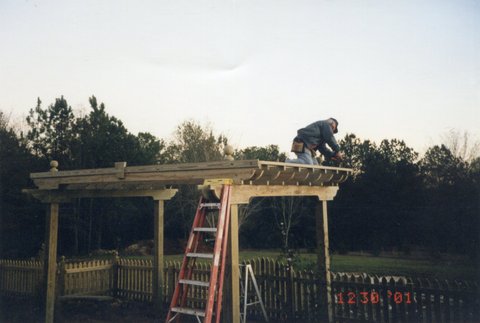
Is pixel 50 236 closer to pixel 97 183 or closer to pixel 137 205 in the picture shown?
pixel 97 183

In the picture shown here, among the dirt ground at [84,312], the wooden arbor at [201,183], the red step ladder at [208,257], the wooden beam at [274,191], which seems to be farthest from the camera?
the dirt ground at [84,312]

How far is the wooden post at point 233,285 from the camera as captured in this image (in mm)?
5898

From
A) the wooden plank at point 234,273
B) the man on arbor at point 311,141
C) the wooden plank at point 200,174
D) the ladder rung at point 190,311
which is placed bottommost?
the ladder rung at point 190,311

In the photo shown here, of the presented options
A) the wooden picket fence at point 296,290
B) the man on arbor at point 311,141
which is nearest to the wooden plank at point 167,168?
the man on arbor at point 311,141

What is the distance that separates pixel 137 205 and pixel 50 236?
65.5 feet

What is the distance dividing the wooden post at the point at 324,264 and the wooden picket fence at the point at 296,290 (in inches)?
4.7

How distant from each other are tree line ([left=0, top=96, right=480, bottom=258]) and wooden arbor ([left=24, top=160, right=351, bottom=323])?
1366cm

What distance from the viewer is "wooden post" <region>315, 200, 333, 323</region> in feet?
27.5

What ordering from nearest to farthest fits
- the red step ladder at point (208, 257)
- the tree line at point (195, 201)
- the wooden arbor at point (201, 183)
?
the red step ladder at point (208, 257) < the wooden arbor at point (201, 183) < the tree line at point (195, 201)

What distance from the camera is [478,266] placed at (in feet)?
59.3

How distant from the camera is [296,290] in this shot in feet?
29.9

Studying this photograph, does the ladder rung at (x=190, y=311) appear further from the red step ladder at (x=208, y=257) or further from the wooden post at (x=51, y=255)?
the wooden post at (x=51, y=255)

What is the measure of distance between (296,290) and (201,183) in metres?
4.03
